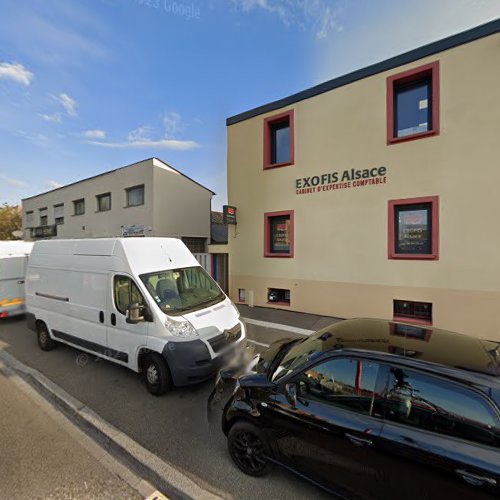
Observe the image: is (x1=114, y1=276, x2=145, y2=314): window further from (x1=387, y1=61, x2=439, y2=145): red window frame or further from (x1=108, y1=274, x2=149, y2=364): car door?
(x1=387, y1=61, x2=439, y2=145): red window frame

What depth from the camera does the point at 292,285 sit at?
8.41 m

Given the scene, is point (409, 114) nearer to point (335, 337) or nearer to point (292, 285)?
point (292, 285)

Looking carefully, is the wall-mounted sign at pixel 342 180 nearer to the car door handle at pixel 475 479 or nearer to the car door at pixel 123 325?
the car door at pixel 123 325

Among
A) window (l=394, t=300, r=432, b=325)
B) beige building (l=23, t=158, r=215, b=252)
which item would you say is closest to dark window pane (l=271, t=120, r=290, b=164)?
window (l=394, t=300, r=432, b=325)

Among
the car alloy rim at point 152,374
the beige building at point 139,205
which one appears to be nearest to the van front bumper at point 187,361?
the car alloy rim at point 152,374

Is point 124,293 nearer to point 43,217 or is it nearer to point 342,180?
point 342,180

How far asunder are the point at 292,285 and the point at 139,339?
5.45m

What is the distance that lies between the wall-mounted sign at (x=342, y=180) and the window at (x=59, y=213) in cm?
1868

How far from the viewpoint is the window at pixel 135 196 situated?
1429 cm

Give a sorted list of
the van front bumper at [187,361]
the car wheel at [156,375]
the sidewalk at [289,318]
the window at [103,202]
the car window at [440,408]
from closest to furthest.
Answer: the car window at [440,408]
the van front bumper at [187,361]
the car wheel at [156,375]
the sidewalk at [289,318]
the window at [103,202]

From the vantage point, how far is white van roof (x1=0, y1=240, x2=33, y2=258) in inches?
311

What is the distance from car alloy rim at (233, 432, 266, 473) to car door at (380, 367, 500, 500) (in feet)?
3.55

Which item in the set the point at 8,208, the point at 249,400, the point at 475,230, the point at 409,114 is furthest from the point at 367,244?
the point at 8,208

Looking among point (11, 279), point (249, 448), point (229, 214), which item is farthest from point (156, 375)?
point (11, 279)
